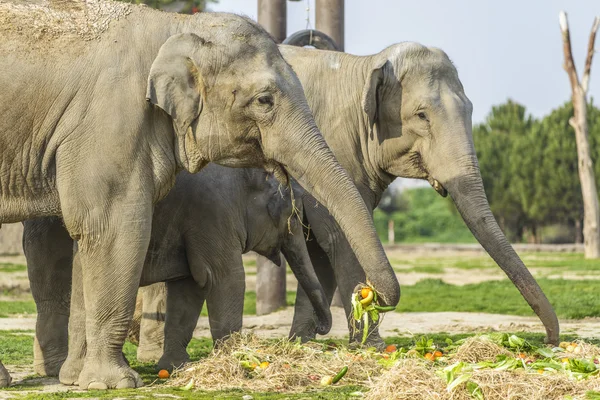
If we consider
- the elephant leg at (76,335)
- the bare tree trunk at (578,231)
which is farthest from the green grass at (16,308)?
the bare tree trunk at (578,231)

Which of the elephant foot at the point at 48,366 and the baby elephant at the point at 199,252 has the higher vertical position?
the baby elephant at the point at 199,252

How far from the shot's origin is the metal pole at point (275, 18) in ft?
50.2

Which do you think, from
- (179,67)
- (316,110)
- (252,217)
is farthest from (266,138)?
(316,110)

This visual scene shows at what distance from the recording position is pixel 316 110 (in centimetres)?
1005

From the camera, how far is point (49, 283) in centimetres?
888

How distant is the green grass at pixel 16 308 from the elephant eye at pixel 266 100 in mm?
7591

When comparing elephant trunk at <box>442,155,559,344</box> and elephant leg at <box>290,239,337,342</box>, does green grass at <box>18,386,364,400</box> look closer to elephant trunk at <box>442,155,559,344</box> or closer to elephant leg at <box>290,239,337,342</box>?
elephant trunk at <box>442,155,559,344</box>

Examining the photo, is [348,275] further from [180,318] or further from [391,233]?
[391,233]

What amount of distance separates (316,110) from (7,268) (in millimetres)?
12595

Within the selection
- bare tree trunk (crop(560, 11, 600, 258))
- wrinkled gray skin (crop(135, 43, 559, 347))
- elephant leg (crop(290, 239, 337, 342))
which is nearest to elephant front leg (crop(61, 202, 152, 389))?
wrinkled gray skin (crop(135, 43, 559, 347))

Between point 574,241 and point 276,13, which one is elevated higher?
point 276,13

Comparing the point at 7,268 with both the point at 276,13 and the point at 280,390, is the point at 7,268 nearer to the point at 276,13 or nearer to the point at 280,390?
the point at 276,13

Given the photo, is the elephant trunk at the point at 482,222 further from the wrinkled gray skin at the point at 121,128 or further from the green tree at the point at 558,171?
the green tree at the point at 558,171

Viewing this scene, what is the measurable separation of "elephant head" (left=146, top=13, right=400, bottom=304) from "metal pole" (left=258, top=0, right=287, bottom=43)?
7.41 metres
